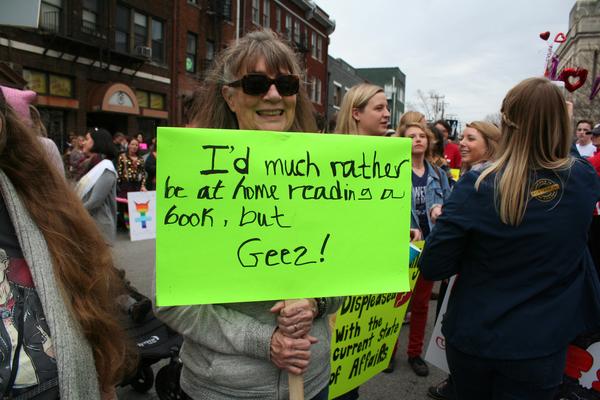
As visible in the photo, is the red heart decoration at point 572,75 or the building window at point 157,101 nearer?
the red heart decoration at point 572,75

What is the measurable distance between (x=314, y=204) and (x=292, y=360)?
0.45 meters

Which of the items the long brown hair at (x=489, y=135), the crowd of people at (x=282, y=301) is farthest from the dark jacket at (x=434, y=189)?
the crowd of people at (x=282, y=301)

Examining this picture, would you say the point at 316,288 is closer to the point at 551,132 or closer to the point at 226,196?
the point at 226,196

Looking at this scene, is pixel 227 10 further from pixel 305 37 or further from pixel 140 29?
pixel 305 37

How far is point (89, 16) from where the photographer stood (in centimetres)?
1631

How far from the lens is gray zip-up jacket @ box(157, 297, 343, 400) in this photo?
4.31ft

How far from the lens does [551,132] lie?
1.78 meters

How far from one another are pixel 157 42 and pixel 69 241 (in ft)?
66.1

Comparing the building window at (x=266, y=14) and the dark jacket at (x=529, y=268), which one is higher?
the building window at (x=266, y=14)

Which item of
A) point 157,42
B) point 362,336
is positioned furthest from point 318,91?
point 362,336

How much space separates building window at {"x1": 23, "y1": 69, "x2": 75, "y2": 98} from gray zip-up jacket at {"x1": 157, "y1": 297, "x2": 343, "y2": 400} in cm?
1551

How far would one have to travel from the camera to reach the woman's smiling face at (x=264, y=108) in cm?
146

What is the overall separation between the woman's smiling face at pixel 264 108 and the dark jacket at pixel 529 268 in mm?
796

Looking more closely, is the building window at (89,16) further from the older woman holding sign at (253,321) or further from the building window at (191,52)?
the older woman holding sign at (253,321)
